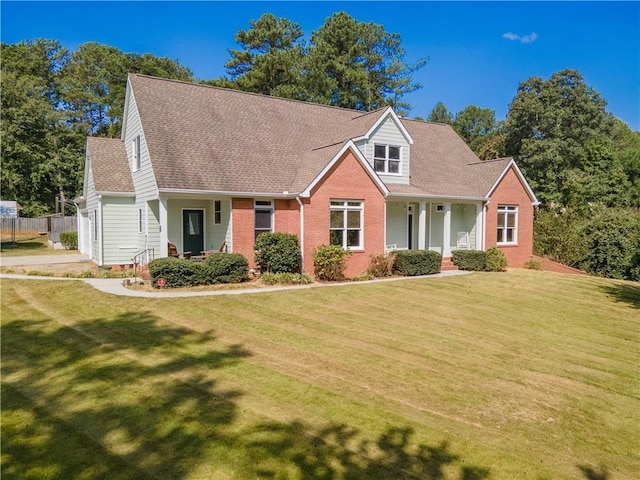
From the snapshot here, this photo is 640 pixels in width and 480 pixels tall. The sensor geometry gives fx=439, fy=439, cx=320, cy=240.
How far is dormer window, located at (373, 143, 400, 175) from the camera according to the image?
20578mm

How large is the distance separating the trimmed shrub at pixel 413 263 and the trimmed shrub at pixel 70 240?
22.1 metres

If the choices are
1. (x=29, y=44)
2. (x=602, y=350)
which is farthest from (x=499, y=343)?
(x=29, y=44)

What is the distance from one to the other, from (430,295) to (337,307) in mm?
3692

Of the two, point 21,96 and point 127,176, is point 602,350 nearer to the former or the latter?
point 127,176

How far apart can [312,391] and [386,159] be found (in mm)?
15873

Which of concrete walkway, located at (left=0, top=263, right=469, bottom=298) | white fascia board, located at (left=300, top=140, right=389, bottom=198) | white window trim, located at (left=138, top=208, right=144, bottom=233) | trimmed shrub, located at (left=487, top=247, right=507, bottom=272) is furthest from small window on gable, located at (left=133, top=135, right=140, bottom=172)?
trimmed shrub, located at (left=487, top=247, right=507, bottom=272)

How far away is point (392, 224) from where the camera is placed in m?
22.1

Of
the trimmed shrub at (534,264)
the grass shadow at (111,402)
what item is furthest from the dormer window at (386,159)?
the grass shadow at (111,402)

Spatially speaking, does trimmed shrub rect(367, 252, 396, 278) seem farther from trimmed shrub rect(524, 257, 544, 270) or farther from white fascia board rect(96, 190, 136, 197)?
white fascia board rect(96, 190, 136, 197)

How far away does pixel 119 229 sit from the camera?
760 inches

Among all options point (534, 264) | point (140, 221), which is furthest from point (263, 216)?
point (534, 264)

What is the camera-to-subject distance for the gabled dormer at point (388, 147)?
2009cm

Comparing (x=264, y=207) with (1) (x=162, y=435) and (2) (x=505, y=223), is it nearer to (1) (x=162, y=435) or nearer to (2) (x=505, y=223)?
(1) (x=162, y=435)

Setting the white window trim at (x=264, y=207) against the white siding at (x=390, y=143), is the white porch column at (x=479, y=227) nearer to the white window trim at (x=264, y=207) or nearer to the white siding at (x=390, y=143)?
the white siding at (x=390, y=143)
